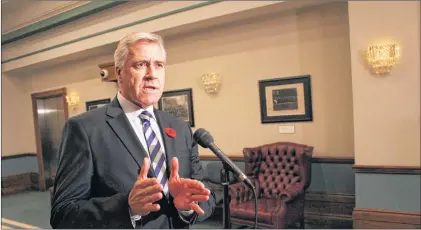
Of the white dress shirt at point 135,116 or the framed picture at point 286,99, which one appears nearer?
the white dress shirt at point 135,116

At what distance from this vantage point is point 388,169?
290cm

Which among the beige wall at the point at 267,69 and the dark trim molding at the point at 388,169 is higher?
the beige wall at the point at 267,69

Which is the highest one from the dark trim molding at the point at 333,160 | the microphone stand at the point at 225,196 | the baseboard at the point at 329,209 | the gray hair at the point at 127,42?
the gray hair at the point at 127,42

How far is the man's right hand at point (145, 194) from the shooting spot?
0.88m

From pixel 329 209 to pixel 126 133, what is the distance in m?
3.17

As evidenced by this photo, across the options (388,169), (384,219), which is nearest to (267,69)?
(388,169)

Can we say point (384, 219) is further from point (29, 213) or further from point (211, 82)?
point (29, 213)

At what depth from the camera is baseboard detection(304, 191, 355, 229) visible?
348cm

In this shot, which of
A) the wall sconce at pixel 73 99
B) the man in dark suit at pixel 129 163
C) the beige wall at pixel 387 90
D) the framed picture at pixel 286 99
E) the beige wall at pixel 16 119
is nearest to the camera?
the man in dark suit at pixel 129 163

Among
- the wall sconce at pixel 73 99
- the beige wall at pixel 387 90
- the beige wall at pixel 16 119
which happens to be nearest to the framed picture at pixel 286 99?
the beige wall at pixel 387 90

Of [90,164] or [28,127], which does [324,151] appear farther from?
[28,127]

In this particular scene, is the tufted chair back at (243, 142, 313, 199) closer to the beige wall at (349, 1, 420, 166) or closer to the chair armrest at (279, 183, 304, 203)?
the chair armrest at (279, 183, 304, 203)

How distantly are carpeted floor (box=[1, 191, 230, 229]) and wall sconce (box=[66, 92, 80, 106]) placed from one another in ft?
6.61

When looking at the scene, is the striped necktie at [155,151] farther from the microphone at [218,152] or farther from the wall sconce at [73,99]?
the wall sconce at [73,99]
